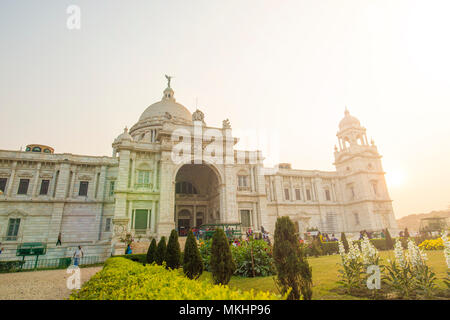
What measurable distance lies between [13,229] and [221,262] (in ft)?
104

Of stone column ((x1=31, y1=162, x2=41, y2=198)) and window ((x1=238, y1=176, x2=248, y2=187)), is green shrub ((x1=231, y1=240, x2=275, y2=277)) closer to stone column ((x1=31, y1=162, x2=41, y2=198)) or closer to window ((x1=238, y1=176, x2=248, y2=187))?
window ((x1=238, y1=176, x2=248, y2=187))

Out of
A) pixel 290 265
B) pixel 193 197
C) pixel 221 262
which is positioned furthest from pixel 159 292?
pixel 193 197

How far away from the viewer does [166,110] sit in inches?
1890

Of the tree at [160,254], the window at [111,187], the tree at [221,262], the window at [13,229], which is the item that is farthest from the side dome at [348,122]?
the window at [13,229]

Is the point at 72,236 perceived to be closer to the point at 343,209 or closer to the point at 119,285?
the point at 119,285

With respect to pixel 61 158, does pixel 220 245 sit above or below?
below

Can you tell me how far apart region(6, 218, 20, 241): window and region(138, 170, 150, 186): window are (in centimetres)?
1502

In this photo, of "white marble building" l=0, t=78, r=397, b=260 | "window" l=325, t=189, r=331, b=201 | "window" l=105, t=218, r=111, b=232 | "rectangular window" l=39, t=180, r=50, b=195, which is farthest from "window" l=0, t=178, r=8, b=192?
"window" l=325, t=189, r=331, b=201

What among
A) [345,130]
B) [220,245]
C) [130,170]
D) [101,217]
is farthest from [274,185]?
[220,245]

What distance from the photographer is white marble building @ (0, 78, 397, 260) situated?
28109mm
